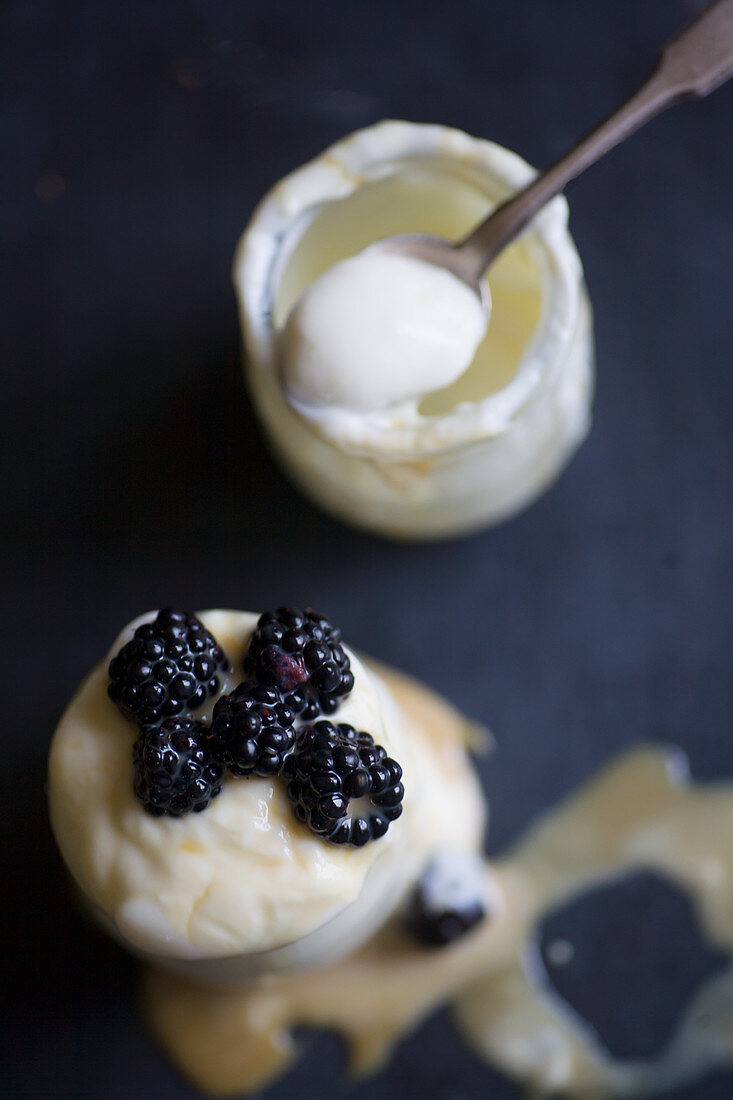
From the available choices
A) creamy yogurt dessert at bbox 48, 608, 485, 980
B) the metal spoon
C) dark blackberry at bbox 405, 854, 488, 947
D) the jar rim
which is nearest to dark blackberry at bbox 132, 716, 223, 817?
creamy yogurt dessert at bbox 48, 608, 485, 980

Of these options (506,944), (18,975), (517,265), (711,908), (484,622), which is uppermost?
(517,265)

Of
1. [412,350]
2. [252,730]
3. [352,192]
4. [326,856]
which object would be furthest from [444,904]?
[352,192]

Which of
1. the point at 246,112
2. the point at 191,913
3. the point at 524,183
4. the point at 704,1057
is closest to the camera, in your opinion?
the point at 191,913

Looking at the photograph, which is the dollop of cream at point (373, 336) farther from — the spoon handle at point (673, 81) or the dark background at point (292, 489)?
the dark background at point (292, 489)

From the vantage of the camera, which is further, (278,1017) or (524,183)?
(278,1017)

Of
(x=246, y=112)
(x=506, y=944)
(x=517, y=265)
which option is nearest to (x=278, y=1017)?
(x=506, y=944)

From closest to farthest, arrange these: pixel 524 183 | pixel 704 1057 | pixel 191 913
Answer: pixel 191 913
pixel 524 183
pixel 704 1057

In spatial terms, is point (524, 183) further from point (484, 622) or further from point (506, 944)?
point (506, 944)
